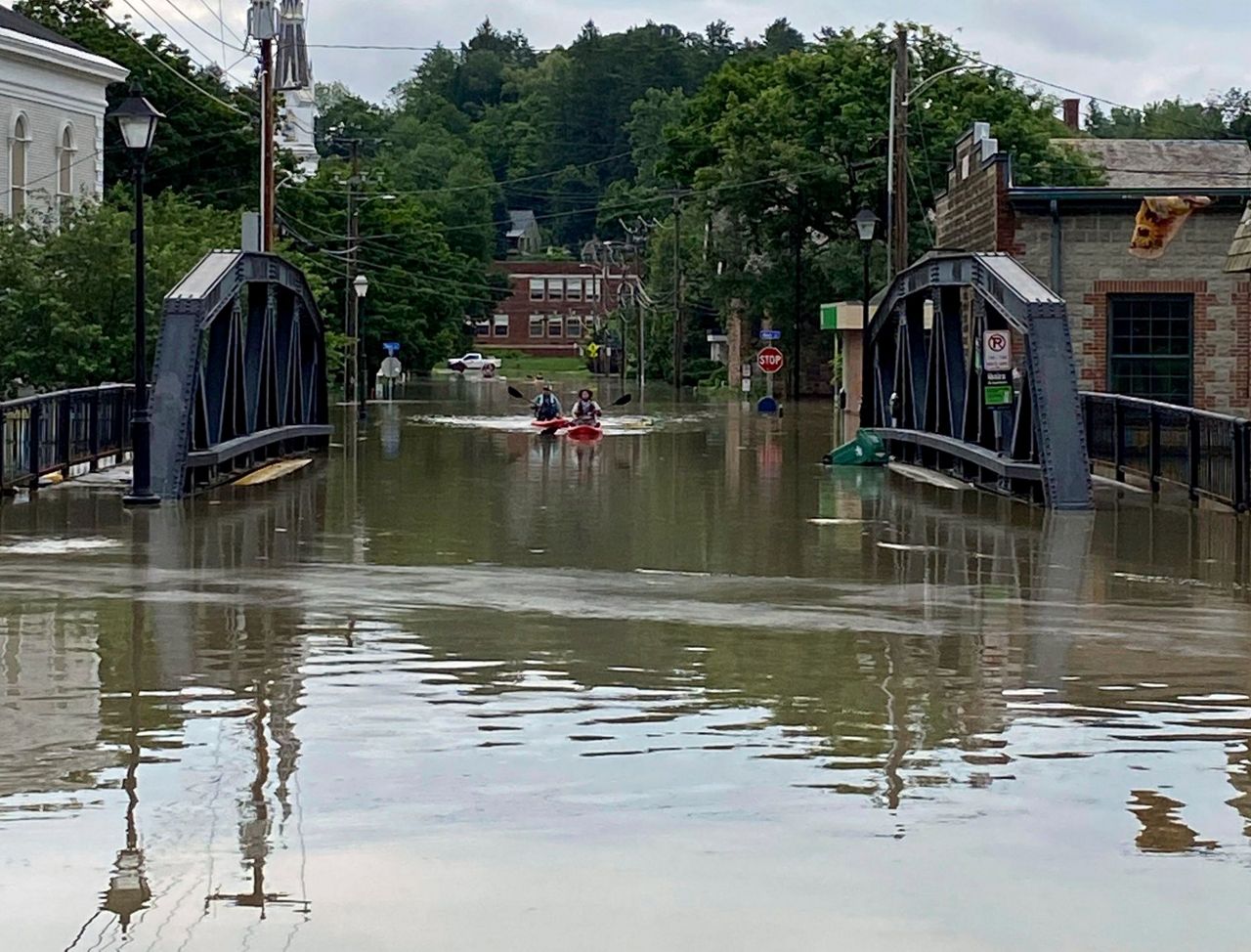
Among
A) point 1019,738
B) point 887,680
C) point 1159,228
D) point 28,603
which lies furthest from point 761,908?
point 1159,228

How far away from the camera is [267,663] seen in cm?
1281

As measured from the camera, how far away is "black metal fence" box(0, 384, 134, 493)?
2642 cm

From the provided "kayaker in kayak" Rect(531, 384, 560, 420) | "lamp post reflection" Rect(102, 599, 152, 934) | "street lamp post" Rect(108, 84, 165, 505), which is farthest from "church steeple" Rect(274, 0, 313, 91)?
"lamp post reflection" Rect(102, 599, 152, 934)

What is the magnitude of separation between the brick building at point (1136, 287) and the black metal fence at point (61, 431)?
17.2 m

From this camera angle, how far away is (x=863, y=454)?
1414 inches

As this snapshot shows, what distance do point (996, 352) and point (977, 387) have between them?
8.24 feet

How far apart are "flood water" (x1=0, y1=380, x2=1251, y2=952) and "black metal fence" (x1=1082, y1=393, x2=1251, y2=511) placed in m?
3.33

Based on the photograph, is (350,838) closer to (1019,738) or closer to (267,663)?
(1019,738)

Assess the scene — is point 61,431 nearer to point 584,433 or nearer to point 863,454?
point 863,454

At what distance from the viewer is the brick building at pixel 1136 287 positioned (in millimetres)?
41312

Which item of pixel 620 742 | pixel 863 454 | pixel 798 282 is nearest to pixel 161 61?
pixel 798 282

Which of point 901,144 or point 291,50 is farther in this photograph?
point 291,50

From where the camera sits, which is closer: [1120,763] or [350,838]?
[350,838]

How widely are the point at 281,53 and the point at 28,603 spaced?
49.5 meters
